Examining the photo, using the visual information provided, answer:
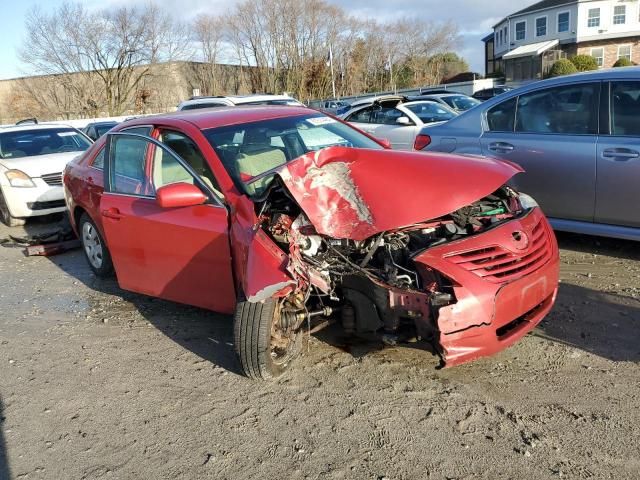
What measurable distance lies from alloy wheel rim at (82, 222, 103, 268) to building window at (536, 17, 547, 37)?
50.9 metres

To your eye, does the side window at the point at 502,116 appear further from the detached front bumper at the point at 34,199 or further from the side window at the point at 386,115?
the detached front bumper at the point at 34,199

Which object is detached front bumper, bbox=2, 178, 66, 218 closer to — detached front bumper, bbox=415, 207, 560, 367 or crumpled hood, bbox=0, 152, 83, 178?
crumpled hood, bbox=0, 152, 83, 178

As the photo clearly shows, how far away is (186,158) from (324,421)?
2.18m

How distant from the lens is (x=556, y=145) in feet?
16.9

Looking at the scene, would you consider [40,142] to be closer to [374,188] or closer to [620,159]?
[374,188]

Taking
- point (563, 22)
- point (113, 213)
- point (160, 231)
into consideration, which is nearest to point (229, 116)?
point (160, 231)

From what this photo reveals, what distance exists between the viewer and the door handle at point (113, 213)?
4.58 metres

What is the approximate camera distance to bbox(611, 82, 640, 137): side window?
4789 millimetres

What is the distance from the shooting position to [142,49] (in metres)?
35.7

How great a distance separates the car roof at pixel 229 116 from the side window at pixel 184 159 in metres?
0.14

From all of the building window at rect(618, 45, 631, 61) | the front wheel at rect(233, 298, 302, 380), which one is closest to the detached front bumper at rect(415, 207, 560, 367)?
the front wheel at rect(233, 298, 302, 380)

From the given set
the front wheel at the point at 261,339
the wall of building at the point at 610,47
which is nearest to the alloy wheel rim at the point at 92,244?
the front wheel at the point at 261,339

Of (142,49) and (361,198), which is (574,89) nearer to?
(361,198)

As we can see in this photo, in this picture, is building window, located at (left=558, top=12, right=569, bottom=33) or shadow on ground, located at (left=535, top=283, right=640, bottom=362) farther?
building window, located at (left=558, top=12, right=569, bottom=33)
